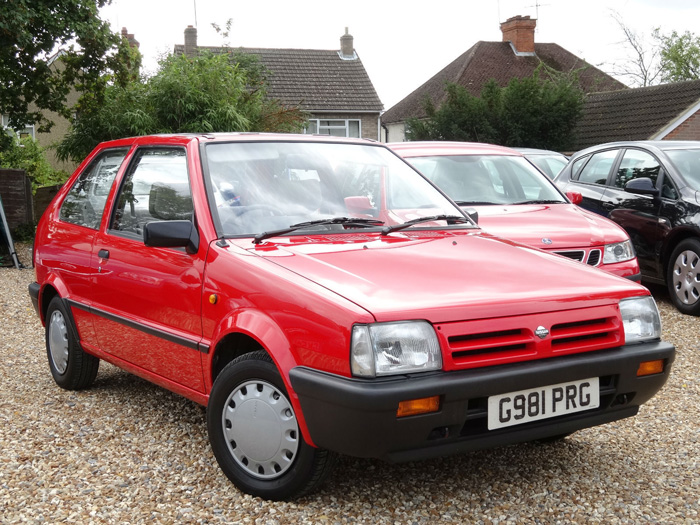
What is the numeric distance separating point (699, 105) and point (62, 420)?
94.0 ft

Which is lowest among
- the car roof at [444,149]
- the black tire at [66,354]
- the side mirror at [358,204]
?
the black tire at [66,354]

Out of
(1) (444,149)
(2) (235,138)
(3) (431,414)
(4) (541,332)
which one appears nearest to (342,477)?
(3) (431,414)

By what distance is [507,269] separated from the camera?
3.62 m

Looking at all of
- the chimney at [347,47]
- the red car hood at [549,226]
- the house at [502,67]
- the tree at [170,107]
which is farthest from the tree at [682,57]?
the red car hood at [549,226]

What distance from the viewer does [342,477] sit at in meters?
3.85

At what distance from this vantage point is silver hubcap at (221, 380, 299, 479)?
3.40m

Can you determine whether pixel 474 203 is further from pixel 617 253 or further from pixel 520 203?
pixel 617 253

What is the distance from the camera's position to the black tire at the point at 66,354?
5.41 m

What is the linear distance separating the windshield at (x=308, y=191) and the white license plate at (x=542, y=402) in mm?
1288

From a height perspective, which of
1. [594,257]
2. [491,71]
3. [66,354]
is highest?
[491,71]

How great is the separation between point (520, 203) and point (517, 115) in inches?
925

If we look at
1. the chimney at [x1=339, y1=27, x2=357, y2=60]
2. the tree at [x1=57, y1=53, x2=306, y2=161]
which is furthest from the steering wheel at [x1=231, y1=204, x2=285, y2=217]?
the chimney at [x1=339, y1=27, x2=357, y2=60]

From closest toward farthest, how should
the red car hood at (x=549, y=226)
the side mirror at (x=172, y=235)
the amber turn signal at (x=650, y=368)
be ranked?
the amber turn signal at (x=650, y=368), the side mirror at (x=172, y=235), the red car hood at (x=549, y=226)

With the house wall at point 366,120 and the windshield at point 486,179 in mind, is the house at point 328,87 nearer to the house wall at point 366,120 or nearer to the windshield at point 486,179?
the house wall at point 366,120
